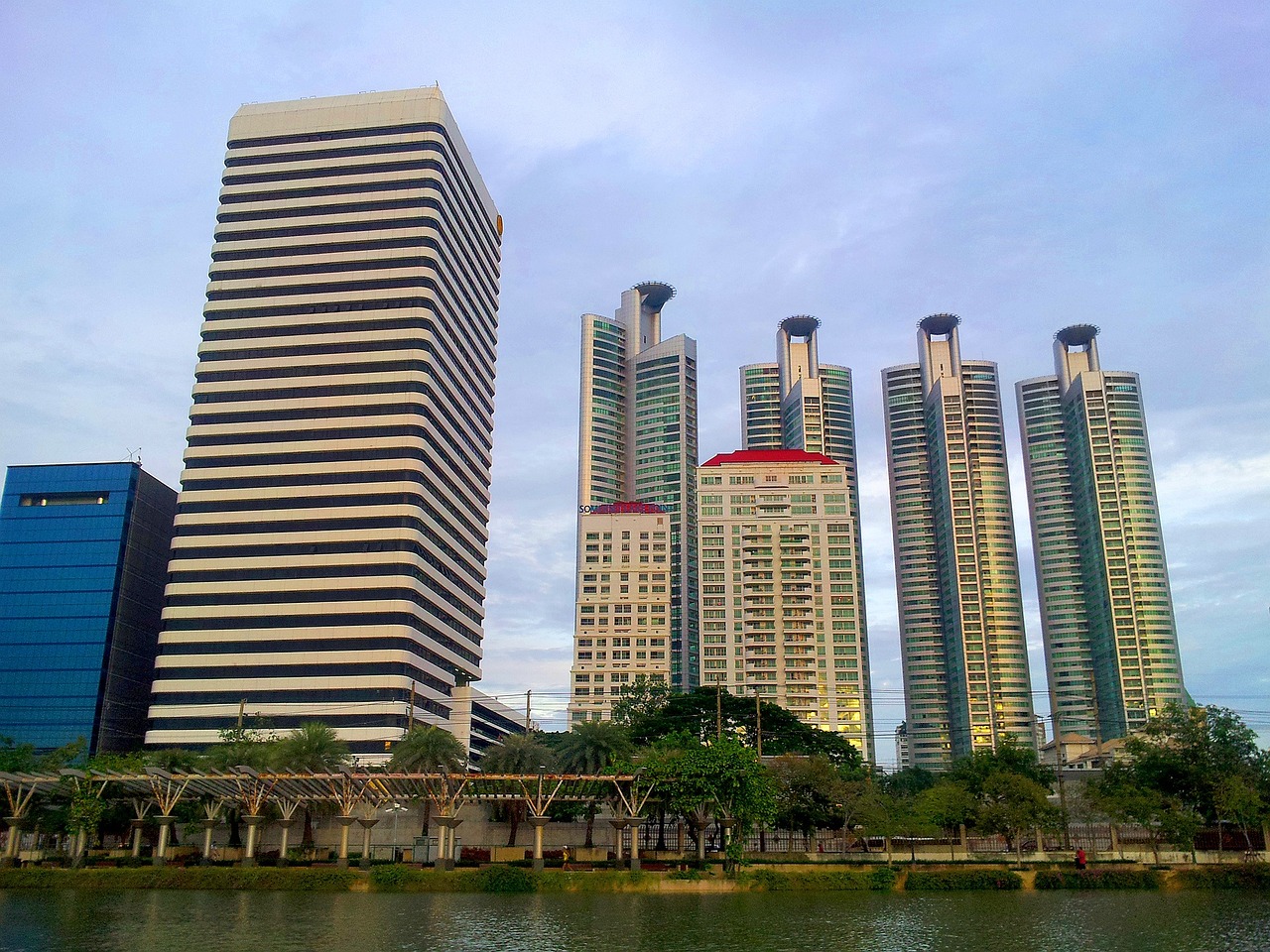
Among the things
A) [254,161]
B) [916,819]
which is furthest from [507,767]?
[254,161]

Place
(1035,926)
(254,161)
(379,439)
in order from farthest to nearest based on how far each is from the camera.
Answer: (254,161), (379,439), (1035,926)

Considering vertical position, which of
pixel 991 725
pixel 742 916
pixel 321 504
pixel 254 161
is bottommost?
pixel 742 916

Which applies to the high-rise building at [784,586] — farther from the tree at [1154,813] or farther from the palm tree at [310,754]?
the palm tree at [310,754]

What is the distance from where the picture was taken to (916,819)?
73250mm

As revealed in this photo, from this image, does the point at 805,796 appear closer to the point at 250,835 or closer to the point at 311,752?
the point at 311,752

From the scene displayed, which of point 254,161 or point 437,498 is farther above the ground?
point 254,161

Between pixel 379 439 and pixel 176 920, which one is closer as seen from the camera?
pixel 176 920

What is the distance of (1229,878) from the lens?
2448 inches

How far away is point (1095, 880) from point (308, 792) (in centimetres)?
5252

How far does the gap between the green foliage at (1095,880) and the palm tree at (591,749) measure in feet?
98.3

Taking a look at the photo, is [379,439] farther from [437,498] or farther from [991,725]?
[991,725]

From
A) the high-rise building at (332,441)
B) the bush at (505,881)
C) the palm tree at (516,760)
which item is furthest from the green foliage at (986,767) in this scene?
the high-rise building at (332,441)

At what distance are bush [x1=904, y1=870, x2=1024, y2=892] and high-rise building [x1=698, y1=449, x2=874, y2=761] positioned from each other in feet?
351

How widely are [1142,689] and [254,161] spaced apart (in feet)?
588
